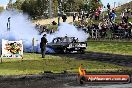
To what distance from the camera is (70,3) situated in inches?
4154

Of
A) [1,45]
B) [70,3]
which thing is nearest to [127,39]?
[1,45]

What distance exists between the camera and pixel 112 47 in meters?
41.0

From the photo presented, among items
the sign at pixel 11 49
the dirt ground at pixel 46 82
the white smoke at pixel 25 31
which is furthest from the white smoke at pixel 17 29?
the dirt ground at pixel 46 82

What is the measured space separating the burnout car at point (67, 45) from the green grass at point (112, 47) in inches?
103

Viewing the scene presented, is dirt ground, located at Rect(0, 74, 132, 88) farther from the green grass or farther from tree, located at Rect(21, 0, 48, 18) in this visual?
tree, located at Rect(21, 0, 48, 18)

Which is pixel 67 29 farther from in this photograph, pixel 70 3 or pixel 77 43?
pixel 70 3

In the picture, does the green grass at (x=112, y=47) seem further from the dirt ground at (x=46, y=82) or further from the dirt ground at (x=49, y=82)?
the dirt ground at (x=49, y=82)

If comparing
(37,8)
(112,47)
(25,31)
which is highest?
(37,8)

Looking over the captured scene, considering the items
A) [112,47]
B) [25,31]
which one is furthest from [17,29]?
[112,47]

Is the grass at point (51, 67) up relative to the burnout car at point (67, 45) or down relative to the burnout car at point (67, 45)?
down

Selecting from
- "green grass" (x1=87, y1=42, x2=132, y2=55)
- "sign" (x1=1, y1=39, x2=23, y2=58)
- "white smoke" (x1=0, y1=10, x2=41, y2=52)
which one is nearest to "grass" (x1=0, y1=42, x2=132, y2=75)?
"sign" (x1=1, y1=39, x2=23, y2=58)

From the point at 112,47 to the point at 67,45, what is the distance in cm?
502

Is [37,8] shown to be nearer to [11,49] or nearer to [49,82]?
[11,49]

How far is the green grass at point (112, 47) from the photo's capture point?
37.9 m
